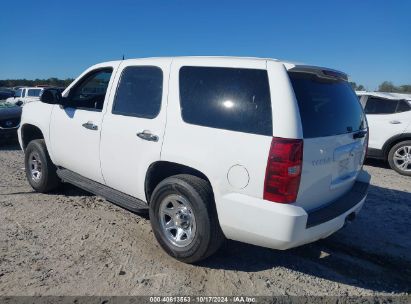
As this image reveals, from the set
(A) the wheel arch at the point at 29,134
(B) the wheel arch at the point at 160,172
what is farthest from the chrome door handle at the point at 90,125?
(A) the wheel arch at the point at 29,134

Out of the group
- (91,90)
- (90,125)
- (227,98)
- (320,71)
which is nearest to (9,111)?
(91,90)

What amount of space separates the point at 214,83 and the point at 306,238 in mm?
1534

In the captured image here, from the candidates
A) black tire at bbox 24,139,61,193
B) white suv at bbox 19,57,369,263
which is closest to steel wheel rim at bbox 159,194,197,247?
white suv at bbox 19,57,369,263

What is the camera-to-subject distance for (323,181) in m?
3.11

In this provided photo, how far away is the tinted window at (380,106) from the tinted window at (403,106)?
9 cm

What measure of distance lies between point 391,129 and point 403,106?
0.58 m

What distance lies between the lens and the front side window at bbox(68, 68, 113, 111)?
464 centimetres

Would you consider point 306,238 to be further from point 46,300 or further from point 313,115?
point 46,300

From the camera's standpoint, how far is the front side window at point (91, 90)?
4.64m

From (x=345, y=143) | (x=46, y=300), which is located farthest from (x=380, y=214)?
(x=46, y=300)

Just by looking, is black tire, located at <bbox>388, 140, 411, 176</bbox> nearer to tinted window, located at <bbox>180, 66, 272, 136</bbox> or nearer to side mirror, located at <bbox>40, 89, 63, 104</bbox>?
tinted window, located at <bbox>180, 66, 272, 136</bbox>

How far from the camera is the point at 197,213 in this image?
128 inches

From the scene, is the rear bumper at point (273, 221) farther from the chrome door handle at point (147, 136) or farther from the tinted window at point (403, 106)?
the tinted window at point (403, 106)

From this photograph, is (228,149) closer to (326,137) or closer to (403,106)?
(326,137)
